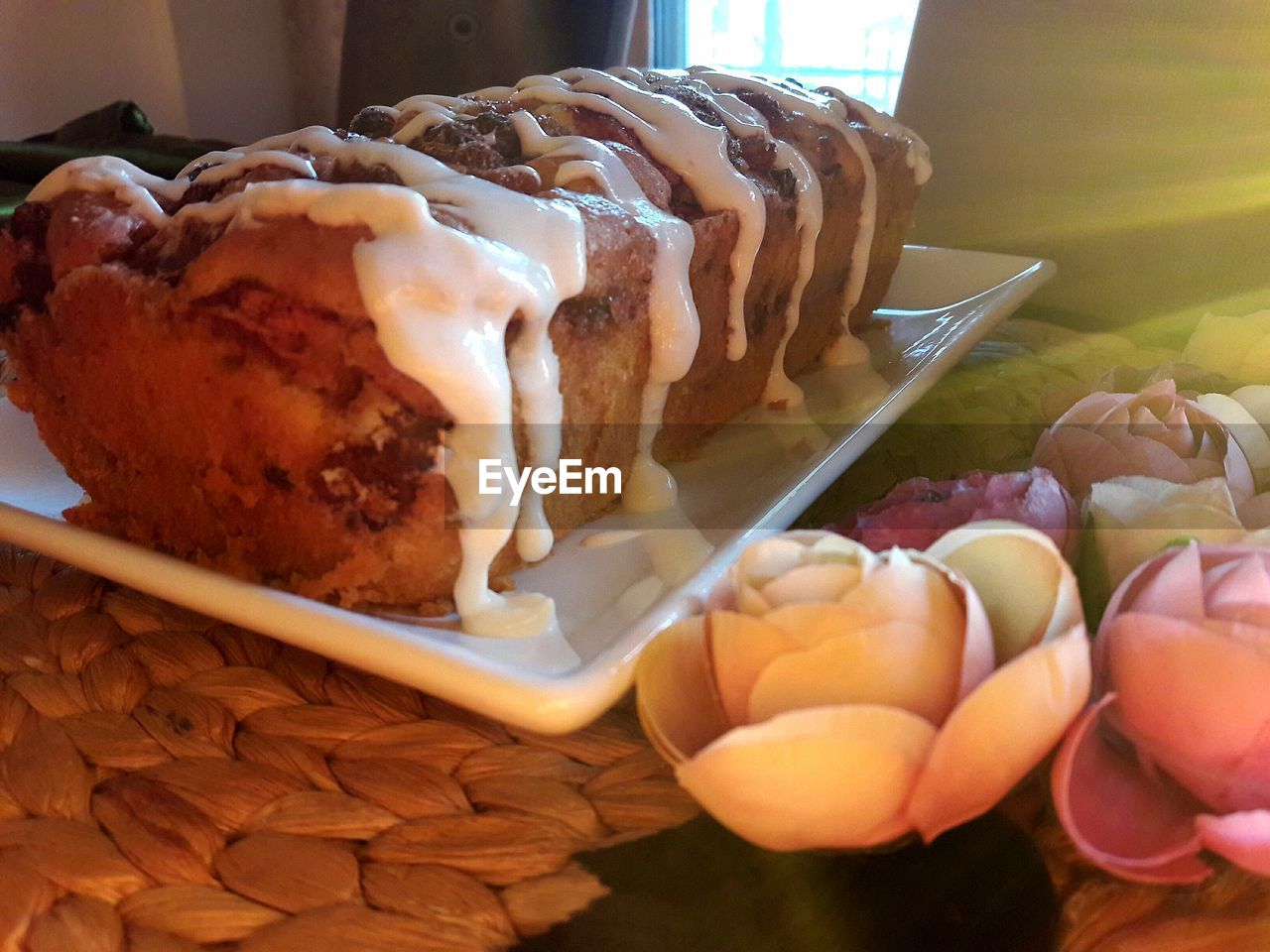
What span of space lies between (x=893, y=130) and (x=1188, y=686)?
1.26 m

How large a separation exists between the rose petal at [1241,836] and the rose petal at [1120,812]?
0.01 m

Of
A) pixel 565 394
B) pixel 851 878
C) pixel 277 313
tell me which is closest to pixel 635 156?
pixel 565 394

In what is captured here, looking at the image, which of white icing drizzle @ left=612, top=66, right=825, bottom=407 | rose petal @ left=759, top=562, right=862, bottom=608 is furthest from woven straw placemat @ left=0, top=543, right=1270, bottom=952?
white icing drizzle @ left=612, top=66, right=825, bottom=407

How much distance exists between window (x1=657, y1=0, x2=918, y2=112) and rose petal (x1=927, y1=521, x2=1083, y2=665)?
342cm

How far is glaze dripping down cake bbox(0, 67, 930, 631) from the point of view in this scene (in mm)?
727

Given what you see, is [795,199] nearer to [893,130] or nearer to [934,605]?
[893,130]

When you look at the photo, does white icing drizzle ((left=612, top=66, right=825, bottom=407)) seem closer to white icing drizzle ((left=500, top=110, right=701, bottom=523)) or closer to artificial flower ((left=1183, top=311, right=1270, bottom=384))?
white icing drizzle ((left=500, top=110, right=701, bottom=523))

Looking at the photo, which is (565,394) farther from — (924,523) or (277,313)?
(924,523)

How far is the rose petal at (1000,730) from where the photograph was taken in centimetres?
47

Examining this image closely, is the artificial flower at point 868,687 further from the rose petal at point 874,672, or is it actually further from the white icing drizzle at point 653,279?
the white icing drizzle at point 653,279

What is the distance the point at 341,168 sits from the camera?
0.90 m

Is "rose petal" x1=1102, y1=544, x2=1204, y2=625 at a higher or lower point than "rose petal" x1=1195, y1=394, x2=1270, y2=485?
higher

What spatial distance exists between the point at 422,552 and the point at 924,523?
1.29 ft

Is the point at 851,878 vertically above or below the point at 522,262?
below
